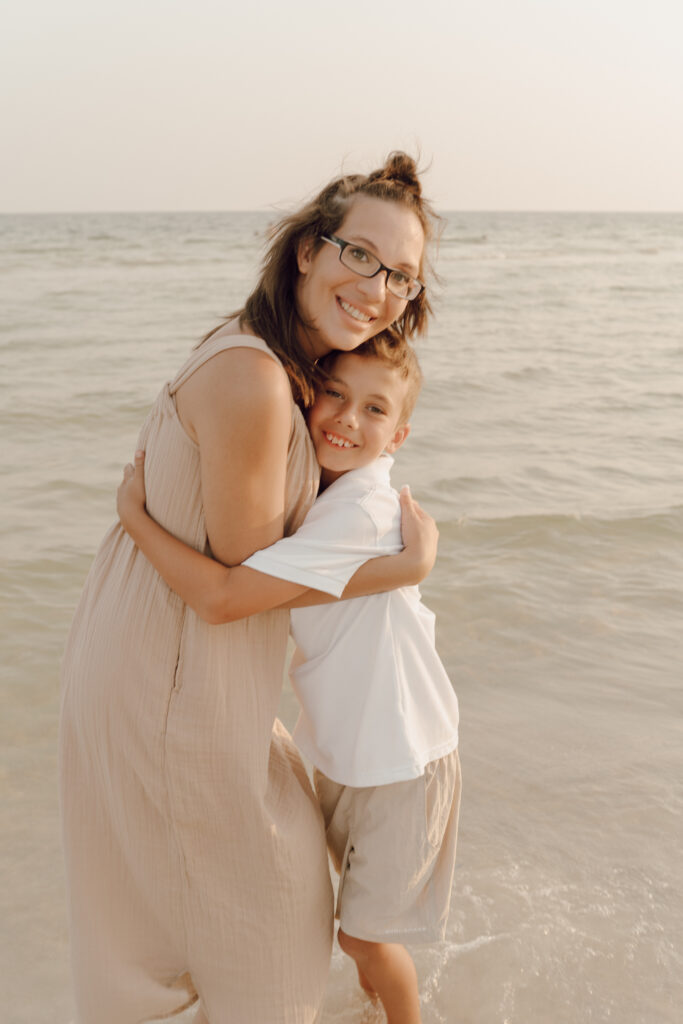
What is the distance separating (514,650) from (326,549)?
2698 millimetres

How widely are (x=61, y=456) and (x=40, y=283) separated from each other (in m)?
13.2

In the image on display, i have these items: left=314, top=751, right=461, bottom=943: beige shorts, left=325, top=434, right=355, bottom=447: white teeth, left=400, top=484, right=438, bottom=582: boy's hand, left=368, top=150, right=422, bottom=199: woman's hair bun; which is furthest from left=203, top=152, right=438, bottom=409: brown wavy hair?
left=314, top=751, right=461, bottom=943: beige shorts

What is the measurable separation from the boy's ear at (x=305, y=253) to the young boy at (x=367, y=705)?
312 millimetres

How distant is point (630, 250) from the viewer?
37.4 meters

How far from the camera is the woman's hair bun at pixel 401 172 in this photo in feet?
7.23

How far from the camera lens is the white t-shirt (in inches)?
81.0

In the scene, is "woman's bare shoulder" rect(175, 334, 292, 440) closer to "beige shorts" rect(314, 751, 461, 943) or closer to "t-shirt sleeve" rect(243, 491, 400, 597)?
"t-shirt sleeve" rect(243, 491, 400, 597)

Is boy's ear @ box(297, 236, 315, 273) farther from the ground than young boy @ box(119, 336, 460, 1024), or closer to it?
farther from the ground

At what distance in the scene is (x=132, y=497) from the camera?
2.01 meters

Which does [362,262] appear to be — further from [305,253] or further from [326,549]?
[326,549]

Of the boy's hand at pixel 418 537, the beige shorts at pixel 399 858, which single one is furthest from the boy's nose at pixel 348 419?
the beige shorts at pixel 399 858

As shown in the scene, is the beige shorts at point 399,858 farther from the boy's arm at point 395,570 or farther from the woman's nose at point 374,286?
the woman's nose at point 374,286

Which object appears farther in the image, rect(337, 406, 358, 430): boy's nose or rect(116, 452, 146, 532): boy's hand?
rect(337, 406, 358, 430): boy's nose

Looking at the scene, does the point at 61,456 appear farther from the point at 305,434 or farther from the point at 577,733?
the point at 305,434
